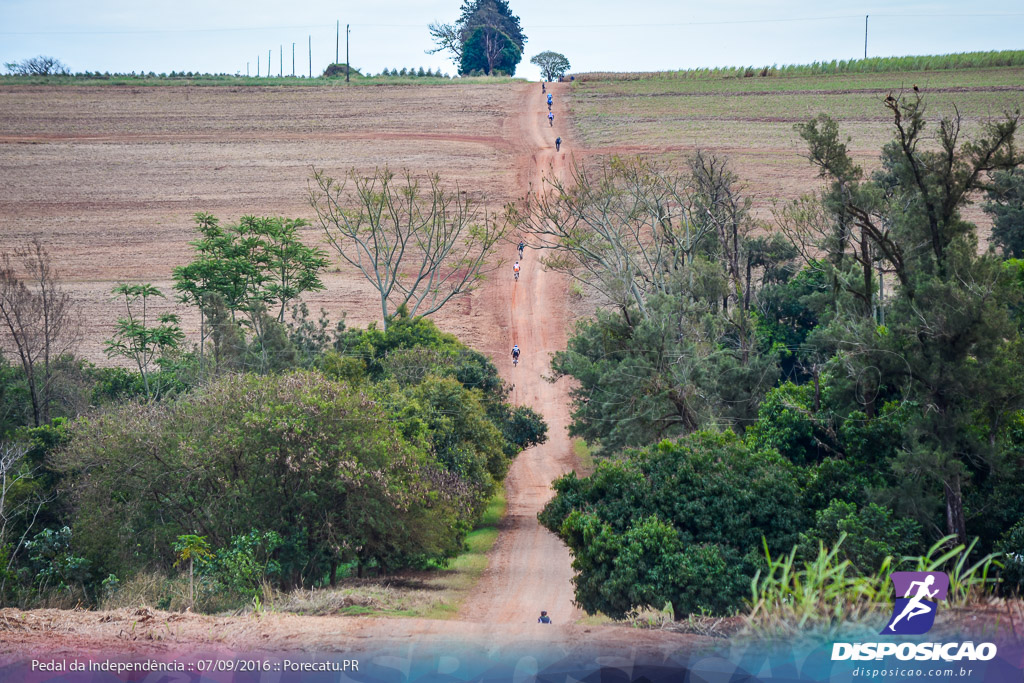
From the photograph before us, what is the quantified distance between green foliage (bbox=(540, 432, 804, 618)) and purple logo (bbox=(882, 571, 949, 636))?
7417mm

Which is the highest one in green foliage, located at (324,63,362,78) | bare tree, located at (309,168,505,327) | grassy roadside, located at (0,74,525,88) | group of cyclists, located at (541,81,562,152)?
green foliage, located at (324,63,362,78)

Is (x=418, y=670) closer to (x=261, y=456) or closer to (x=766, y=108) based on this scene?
(x=261, y=456)

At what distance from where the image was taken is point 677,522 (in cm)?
1791

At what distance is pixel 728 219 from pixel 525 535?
60.8 ft

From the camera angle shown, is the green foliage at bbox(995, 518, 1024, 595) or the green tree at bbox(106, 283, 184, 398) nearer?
the green foliage at bbox(995, 518, 1024, 595)

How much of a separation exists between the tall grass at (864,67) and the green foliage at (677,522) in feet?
268

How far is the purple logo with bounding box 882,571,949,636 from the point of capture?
8438 mm

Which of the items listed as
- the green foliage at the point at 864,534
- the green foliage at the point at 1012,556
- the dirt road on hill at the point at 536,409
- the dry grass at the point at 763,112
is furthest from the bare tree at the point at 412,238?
the green foliage at the point at 1012,556

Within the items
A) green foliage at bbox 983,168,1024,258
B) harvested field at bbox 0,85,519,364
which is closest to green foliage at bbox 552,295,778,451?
green foliage at bbox 983,168,1024,258

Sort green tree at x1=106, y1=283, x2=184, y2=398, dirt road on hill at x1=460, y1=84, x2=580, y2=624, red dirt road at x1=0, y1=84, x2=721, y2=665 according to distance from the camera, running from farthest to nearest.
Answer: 1. green tree at x1=106, y1=283, x2=184, y2=398
2. dirt road on hill at x1=460, y1=84, x2=580, y2=624
3. red dirt road at x1=0, y1=84, x2=721, y2=665

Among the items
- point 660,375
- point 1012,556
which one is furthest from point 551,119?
point 1012,556

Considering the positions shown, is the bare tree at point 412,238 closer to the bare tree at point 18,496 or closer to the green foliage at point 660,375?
the green foliage at point 660,375

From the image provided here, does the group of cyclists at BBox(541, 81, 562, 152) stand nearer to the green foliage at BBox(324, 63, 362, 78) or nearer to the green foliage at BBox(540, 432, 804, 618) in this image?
the green foliage at BBox(324, 63, 362, 78)

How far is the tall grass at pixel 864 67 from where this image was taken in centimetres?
8712
